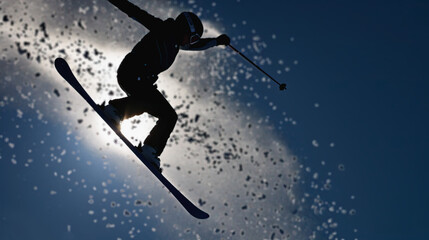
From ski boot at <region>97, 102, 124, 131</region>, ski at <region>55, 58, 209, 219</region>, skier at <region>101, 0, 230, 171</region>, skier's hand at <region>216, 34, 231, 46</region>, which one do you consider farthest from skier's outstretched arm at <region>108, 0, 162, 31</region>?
ski at <region>55, 58, 209, 219</region>

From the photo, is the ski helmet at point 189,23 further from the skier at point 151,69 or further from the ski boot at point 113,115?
the ski boot at point 113,115

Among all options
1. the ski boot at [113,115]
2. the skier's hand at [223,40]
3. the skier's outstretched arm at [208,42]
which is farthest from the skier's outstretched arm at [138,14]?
the ski boot at [113,115]

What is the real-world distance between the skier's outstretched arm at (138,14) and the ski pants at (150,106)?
76cm

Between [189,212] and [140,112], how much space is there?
1.81 metres

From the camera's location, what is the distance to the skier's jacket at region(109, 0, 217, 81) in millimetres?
5089

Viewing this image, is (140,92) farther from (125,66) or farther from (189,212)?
(189,212)

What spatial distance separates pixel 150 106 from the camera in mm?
5316

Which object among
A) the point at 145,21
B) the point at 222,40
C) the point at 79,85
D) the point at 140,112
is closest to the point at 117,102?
the point at 140,112

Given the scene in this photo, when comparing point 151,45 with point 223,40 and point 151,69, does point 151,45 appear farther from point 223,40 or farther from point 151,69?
point 223,40

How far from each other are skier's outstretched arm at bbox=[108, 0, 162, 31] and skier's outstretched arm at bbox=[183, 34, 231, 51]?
28.9 inches

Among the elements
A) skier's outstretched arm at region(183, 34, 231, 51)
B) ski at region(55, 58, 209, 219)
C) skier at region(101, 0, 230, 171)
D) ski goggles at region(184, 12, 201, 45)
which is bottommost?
ski at region(55, 58, 209, 219)

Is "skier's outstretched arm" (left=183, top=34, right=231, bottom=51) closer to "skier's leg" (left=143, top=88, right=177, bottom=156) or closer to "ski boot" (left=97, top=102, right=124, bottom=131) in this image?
"skier's leg" (left=143, top=88, right=177, bottom=156)

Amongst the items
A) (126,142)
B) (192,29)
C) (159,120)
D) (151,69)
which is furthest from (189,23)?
(126,142)

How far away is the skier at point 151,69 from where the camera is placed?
5113 mm
